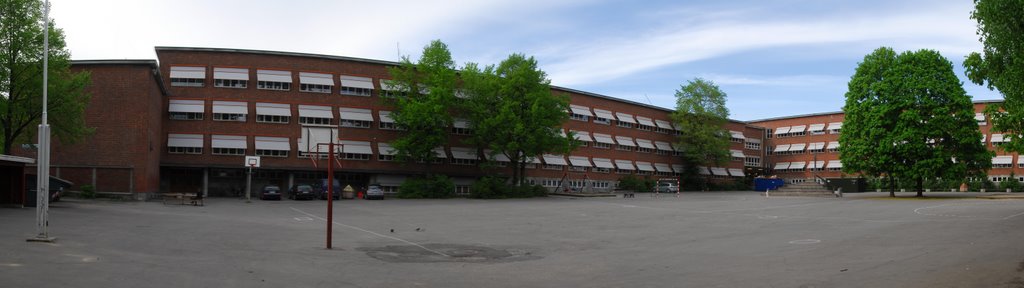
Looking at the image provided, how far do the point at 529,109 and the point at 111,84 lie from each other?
3136cm

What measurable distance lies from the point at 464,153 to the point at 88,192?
3120cm

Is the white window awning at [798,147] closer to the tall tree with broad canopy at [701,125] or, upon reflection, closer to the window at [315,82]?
the tall tree with broad canopy at [701,125]

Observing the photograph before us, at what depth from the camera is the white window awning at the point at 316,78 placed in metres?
61.0

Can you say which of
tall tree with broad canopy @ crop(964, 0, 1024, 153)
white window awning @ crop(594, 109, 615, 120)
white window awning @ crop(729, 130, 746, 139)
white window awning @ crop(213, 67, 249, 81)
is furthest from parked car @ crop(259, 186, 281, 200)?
white window awning @ crop(729, 130, 746, 139)

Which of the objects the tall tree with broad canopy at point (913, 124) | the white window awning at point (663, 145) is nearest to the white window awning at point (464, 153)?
the white window awning at point (663, 145)

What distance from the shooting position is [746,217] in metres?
34.4

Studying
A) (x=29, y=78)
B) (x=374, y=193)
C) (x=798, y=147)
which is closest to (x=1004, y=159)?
(x=798, y=147)

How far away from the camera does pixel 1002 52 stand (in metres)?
17.8

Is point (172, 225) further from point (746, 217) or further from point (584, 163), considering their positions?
point (584, 163)

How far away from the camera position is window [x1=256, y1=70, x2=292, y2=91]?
5988 cm

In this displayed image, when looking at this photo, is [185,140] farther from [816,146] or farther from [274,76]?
[816,146]

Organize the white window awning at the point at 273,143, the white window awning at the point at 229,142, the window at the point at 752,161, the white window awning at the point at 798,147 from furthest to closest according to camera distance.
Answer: the white window awning at the point at 798,147, the window at the point at 752,161, the white window awning at the point at 273,143, the white window awning at the point at 229,142

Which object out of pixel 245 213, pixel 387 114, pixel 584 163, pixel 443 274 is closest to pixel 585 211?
pixel 245 213

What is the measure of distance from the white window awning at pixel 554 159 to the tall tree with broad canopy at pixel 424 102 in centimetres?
1405
